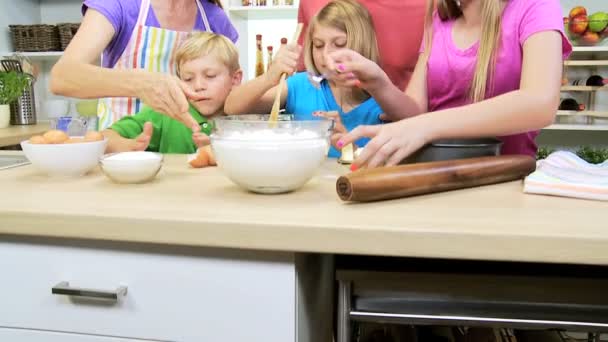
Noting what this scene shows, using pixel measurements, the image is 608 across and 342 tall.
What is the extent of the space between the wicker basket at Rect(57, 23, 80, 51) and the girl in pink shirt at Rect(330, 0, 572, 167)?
226cm

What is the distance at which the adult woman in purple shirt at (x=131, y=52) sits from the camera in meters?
0.99

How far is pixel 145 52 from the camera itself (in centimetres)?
150

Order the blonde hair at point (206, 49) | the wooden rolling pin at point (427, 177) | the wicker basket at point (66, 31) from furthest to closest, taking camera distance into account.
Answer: the wicker basket at point (66, 31) → the blonde hair at point (206, 49) → the wooden rolling pin at point (427, 177)

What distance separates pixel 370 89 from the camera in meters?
1.15

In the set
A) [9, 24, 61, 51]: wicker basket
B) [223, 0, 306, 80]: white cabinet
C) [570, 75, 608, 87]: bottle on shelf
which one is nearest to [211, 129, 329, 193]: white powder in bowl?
[223, 0, 306, 80]: white cabinet

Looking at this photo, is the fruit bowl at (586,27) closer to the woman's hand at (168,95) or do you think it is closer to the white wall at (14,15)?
the woman's hand at (168,95)

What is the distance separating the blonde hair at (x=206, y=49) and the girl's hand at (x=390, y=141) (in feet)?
2.28

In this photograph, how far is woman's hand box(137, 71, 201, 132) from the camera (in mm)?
939

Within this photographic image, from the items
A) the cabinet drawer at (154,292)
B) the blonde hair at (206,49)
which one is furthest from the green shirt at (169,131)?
the cabinet drawer at (154,292)

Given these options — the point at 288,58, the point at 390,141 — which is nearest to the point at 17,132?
the point at 288,58

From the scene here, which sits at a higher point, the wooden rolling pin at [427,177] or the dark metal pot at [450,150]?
the dark metal pot at [450,150]

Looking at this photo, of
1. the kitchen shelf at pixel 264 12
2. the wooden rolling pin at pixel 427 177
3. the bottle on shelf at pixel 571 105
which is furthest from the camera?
the kitchen shelf at pixel 264 12

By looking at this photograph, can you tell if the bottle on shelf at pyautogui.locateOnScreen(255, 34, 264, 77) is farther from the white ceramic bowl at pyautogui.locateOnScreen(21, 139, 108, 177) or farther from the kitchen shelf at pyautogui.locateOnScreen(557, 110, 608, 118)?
the white ceramic bowl at pyautogui.locateOnScreen(21, 139, 108, 177)

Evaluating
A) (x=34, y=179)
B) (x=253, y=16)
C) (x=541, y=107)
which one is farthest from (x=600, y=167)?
(x=253, y=16)
